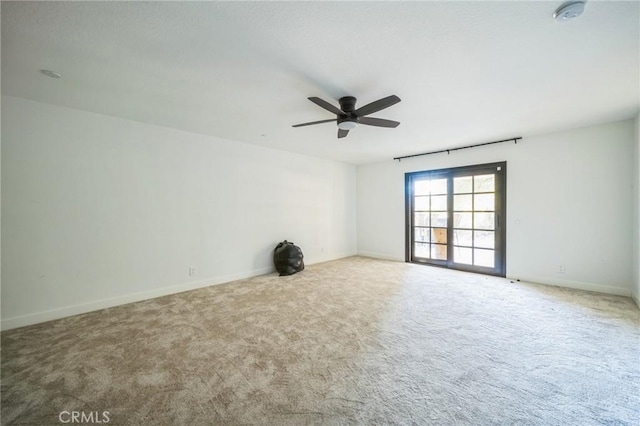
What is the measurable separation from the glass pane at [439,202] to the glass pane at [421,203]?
5.3 inches

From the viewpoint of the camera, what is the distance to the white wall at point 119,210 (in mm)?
2713

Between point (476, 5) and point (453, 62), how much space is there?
59 cm

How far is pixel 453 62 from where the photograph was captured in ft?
6.75

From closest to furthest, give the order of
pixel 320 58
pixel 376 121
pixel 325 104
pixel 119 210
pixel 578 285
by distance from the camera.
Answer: pixel 320 58, pixel 325 104, pixel 376 121, pixel 119 210, pixel 578 285

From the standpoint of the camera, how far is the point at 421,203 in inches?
221

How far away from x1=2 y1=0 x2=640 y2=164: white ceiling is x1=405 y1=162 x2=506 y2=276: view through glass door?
62.5 inches

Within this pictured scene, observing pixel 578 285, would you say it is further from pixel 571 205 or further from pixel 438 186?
pixel 438 186

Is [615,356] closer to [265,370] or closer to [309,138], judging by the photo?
[265,370]

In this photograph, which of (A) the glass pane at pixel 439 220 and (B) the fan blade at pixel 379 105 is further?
(A) the glass pane at pixel 439 220

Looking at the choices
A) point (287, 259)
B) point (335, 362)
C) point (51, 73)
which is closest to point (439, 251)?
point (287, 259)

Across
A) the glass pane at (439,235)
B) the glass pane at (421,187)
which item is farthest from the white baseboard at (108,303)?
the glass pane at (421,187)

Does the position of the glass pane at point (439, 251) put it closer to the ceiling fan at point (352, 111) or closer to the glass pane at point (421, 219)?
the glass pane at point (421, 219)

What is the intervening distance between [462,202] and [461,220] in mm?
367

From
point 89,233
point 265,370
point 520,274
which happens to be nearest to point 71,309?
point 89,233
